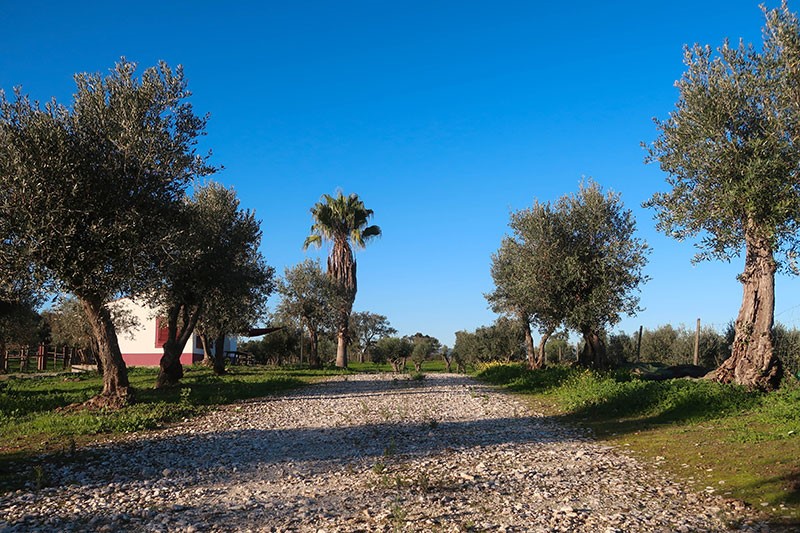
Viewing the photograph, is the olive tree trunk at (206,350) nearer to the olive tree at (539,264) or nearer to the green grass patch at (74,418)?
the green grass patch at (74,418)

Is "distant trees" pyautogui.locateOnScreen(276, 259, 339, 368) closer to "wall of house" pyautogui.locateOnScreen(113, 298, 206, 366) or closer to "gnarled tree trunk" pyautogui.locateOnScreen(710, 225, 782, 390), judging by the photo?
"wall of house" pyautogui.locateOnScreen(113, 298, 206, 366)

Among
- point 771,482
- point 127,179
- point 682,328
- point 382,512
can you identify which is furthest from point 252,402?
point 682,328

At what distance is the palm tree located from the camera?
53875mm

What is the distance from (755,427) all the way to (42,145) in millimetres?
18048

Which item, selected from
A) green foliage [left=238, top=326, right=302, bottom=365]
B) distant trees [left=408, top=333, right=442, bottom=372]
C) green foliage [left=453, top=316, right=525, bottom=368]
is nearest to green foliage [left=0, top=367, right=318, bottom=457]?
distant trees [left=408, top=333, right=442, bottom=372]

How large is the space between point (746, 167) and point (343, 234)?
4458 cm

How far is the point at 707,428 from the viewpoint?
40.4ft

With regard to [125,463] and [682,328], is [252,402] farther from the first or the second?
[682,328]

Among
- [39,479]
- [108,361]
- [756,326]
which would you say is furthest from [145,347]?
[756,326]

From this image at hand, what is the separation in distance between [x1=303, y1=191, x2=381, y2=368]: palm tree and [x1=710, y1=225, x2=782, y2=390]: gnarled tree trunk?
39595 mm

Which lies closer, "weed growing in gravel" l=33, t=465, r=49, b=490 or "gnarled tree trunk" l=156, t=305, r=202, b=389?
"weed growing in gravel" l=33, t=465, r=49, b=490

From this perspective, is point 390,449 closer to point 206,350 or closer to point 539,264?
point 539,264

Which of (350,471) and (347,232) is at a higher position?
(347,232)

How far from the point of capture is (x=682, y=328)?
166 feet
